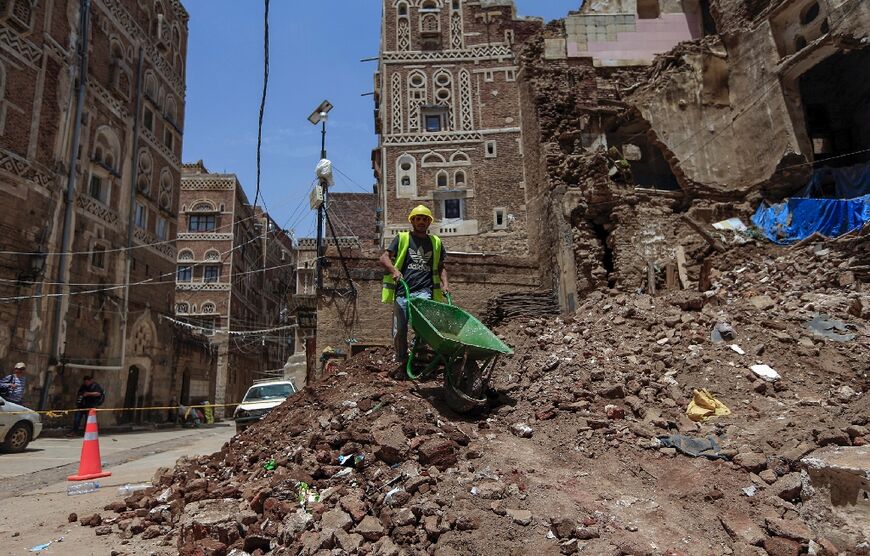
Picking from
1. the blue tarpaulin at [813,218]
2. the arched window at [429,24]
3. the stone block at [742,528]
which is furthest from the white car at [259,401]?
the arched window at [429,24]

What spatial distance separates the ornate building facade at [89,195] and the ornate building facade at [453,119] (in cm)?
1217

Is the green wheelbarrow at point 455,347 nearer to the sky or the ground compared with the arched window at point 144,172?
nearer to the ground

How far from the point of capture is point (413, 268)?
6.36 m

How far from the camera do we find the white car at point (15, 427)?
11.1 m

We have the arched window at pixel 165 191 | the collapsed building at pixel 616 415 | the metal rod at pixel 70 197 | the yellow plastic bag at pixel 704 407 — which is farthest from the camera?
the arched window at pixel 165 191

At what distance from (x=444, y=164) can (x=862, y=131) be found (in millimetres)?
21080

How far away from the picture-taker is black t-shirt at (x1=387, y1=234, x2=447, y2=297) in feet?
20.8

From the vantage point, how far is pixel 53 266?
19.3 m

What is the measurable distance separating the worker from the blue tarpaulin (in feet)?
31.2

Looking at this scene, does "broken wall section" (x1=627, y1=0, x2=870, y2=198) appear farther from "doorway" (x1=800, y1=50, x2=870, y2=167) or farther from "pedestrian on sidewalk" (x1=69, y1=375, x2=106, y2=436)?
"pedestrian on sidewalk" (x1=69, y1=375, x2=106, y2=436)

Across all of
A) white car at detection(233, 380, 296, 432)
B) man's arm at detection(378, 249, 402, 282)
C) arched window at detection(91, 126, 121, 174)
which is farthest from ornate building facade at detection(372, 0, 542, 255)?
man's arm at detection(378, 249, 402, 282)

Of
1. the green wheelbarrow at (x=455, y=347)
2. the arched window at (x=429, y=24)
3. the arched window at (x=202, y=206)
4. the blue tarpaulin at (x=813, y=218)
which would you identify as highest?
the arched window at (x=429, y=24)

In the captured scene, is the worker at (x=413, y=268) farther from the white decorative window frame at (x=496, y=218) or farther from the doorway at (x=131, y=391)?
the white decorative window frame at (x=496, y=218)

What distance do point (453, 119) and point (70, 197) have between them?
21.7m
